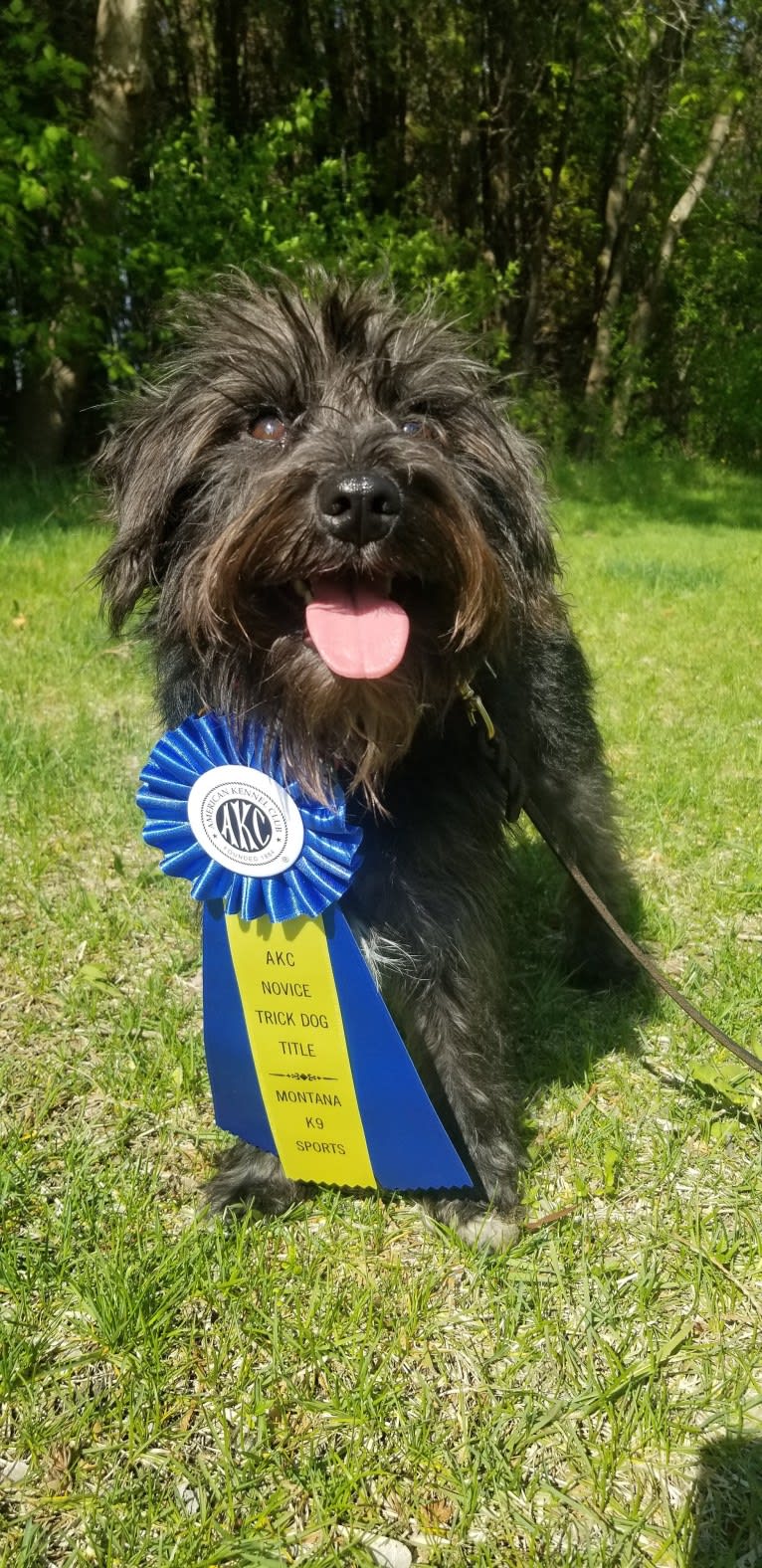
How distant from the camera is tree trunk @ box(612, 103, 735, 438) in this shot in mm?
14523

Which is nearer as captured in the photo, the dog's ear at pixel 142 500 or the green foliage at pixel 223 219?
the dog's ear at pixel 142 500

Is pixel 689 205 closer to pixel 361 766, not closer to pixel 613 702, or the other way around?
pixel 613 702

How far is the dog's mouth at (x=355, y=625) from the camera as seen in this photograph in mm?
1582

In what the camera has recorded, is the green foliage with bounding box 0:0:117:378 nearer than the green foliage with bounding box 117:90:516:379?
Yes

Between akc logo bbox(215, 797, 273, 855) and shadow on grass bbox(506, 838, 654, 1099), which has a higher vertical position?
akc logo bbox(215, 797, 273, 855)

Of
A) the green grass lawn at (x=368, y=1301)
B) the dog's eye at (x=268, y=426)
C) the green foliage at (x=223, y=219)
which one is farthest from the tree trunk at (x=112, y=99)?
the dog's eye at (x=268, y=426)

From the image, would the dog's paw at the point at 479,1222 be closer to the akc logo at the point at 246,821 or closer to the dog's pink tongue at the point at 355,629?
the akc logo at the point at 246,821

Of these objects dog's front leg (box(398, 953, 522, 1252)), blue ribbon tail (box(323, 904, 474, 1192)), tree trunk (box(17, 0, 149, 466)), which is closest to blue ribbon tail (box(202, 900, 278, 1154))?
blue ribbon tail (box(323, 904, 474, 1192))

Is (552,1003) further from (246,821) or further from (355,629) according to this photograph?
(355,629)

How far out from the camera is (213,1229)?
6.43 feet

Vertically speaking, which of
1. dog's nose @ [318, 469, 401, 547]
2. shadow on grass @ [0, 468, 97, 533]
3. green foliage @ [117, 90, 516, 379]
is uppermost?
green foliage @ [117, 90, 516, 379]

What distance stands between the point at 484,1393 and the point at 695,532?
10.4 m

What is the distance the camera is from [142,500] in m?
1.78

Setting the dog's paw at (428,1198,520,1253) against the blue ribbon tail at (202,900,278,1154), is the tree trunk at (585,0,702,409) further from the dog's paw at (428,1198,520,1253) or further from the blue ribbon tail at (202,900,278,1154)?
the dog's paw at (428,1198,520,1253)
